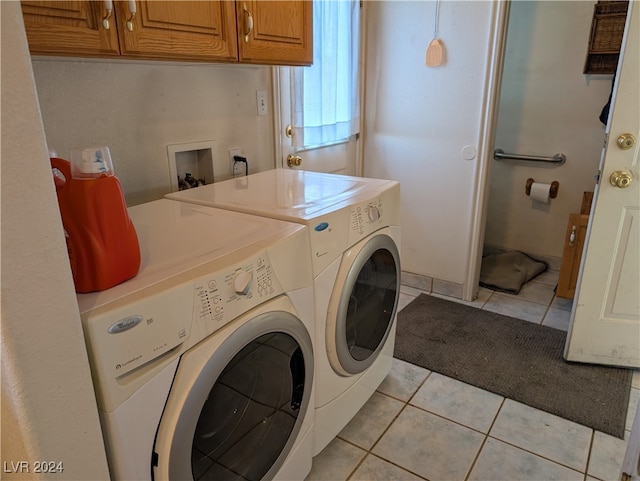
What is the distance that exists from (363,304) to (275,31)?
1.02 m

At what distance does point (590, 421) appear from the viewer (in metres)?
1.77

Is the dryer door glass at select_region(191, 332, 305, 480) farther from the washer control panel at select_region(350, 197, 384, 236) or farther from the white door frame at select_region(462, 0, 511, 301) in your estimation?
the white door frame at select_region(462, 0, 511, 301)

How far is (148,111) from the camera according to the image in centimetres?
162

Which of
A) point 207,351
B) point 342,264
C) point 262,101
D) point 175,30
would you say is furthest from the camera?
point 262,101

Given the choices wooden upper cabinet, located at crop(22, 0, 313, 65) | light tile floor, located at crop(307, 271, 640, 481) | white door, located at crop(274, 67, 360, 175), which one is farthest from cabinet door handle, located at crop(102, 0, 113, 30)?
light tile floor, located at crop(307, 271, 640, 481)

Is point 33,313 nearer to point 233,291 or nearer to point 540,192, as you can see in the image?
point 233,291

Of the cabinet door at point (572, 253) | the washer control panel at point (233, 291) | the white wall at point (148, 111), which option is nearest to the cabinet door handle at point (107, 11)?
the white wall at point (148, 111)

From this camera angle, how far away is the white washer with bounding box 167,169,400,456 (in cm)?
138

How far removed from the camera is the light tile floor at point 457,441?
1560 millimetres

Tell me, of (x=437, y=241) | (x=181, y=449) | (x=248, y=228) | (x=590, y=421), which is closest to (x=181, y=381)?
(x=181, y=449)

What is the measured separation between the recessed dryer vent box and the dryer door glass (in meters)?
0.91

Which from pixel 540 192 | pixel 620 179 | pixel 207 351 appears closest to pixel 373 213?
pixel 207 351

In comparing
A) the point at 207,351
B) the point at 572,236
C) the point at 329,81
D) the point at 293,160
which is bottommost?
the point at 572,236

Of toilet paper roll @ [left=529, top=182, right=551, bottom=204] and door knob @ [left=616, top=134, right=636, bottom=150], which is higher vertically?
door knob @ [left=616, top=134, right=636, bottom=150]
